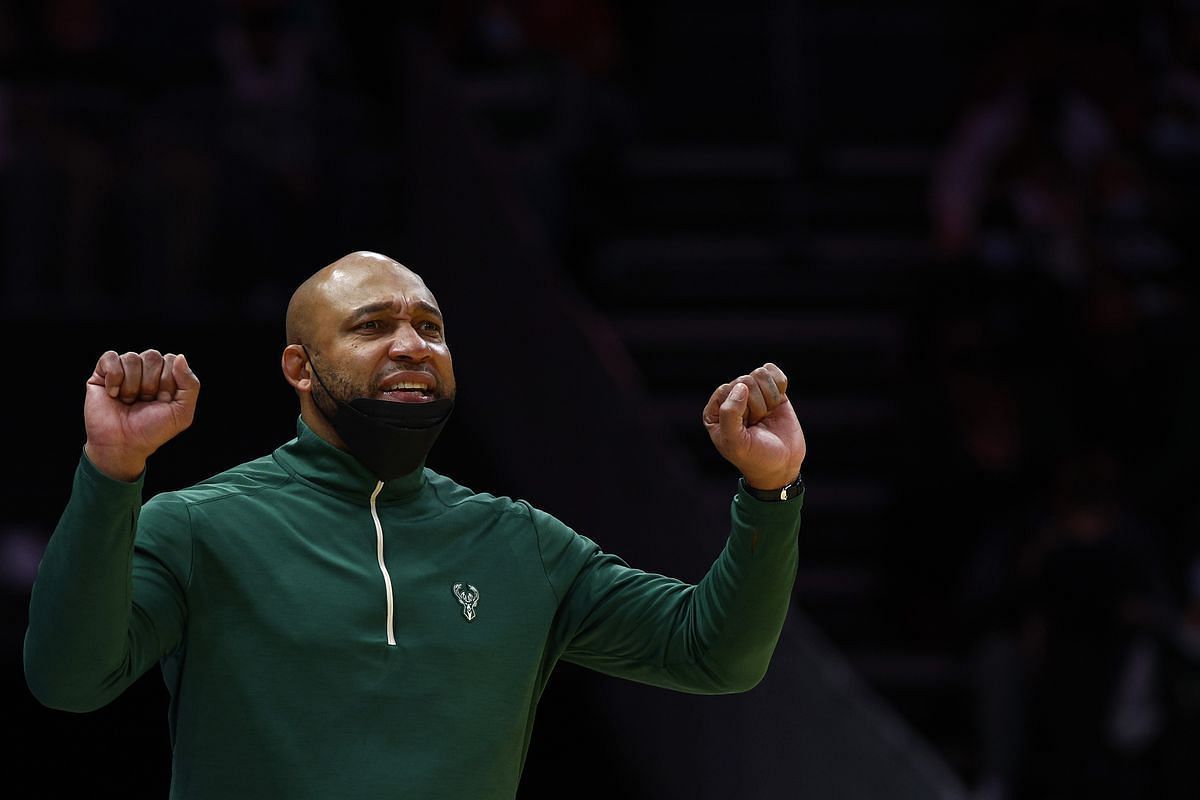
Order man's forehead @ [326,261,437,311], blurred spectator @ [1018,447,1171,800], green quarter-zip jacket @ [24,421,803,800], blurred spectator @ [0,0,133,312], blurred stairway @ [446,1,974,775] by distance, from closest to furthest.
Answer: green quarter-zip jacket @ [24,421,803,800] < man's forehead @ [326,261,437,311] < blurred spectator @ [1018,447,1171,800] < blurred spectator @ [0,0,133,312] < blurred stairway @ [446,1,974,775]

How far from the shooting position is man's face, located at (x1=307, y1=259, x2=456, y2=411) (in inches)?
121

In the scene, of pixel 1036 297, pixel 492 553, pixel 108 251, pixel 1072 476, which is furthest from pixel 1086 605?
pixel 492 553

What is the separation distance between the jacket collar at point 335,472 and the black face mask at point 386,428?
0.02 metres

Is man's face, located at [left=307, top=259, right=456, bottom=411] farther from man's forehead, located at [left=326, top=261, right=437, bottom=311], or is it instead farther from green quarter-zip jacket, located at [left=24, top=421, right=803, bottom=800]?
green quarter-zip jacket, located at [left=24, top=421, right=803, bottom=800]

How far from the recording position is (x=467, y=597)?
3.08 meters

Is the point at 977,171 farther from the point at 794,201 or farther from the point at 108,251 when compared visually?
the point at 108,251

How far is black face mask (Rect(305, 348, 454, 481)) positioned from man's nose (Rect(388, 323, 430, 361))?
0.07m

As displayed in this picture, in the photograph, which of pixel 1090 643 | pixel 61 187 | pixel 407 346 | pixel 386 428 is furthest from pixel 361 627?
pixel 61 187

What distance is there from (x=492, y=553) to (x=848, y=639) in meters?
5.14

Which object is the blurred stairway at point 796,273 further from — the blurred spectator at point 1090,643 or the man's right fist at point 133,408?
the man's right fist at point 133,408

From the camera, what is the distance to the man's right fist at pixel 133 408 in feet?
8.86

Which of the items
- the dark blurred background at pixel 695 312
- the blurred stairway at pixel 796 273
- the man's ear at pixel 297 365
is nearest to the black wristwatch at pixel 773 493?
the man's ear at pixel 297 365

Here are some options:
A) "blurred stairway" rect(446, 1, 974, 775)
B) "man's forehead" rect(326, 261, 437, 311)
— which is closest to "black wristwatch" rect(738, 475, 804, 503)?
"man's forehead" rect(326, 261, 437, 311)

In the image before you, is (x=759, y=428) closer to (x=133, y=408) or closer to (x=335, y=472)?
(x=335, y=472)
